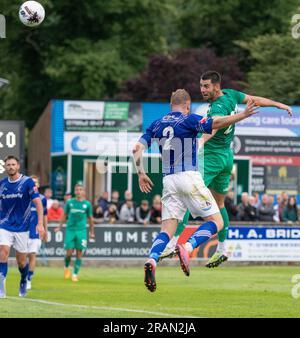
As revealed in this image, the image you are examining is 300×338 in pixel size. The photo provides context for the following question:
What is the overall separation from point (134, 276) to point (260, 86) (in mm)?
19049

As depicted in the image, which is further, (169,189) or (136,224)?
(136,224)

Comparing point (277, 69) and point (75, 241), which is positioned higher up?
point (277, 69)

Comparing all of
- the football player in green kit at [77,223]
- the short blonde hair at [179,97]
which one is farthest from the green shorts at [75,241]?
the short blonde hair at [179,97]

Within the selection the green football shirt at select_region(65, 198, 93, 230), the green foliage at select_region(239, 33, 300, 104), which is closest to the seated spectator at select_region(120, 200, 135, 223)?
the green football shirt at select_region(65, 198, 93, 230)

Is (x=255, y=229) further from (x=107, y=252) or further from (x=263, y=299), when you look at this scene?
(x=263, y=299)

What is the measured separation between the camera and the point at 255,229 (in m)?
32.5

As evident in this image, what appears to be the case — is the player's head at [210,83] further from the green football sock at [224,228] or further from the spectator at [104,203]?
the spectator at [104,203]

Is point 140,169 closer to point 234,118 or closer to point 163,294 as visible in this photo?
point 234,118

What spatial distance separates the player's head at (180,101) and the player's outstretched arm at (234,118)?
505 mm

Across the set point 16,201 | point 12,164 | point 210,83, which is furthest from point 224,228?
point 16,201

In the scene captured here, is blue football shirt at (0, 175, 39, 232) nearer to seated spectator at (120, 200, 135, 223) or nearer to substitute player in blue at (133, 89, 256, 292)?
substitute player in blue at (133, 89, 256, 292)

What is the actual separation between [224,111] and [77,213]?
1237cm

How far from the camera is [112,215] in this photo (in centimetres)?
3303
